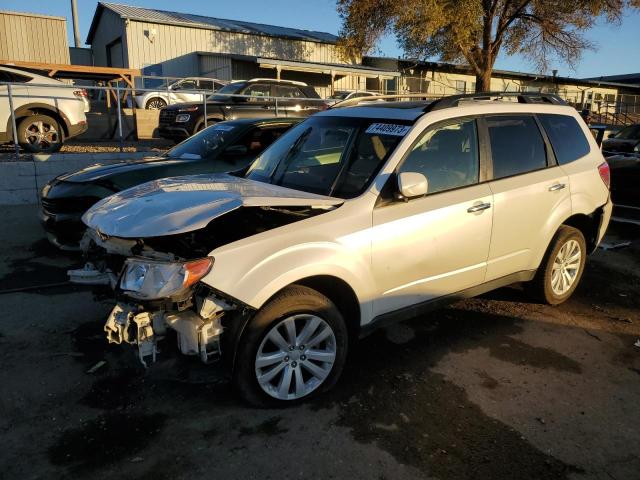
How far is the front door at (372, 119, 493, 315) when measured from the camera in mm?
3445

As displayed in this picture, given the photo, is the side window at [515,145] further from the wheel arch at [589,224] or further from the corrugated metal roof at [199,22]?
the corrugated metal roof at [199,22]

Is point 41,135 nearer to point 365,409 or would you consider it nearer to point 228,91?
point 228,91

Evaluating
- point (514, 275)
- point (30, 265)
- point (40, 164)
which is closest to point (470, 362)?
point (514, 275)

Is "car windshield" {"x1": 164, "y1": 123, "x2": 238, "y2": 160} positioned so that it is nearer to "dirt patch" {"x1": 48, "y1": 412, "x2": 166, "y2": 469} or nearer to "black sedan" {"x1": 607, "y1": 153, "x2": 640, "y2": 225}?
"dirt patch" {"x1": 48, "y1": 412, "x2": 166, "y2": 469}

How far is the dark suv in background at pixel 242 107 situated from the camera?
11805 millimetres

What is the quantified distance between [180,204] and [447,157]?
1.95 m

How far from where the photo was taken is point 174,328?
290 centimetres

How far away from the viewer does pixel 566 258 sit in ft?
15.8

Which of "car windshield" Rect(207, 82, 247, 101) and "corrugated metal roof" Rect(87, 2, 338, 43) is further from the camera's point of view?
"corrugated metal roof" Rect(87, 2, 338, 43)

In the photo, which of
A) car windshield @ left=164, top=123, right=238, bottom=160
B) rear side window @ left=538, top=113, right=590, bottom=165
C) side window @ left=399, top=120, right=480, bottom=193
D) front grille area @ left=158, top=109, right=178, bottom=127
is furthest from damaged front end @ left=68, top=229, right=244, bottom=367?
front grille area @ left=158, top=109, right=178, bottom=127

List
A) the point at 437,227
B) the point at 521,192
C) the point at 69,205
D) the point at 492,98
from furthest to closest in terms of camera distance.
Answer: the point at 69,205, the point at 492,98, the point at 521,192, the point at 437,227

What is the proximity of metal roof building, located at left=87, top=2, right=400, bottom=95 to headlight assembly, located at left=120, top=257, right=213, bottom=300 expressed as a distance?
24527 millimetres

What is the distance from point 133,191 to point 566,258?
12.5 ft

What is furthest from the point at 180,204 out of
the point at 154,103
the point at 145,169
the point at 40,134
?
the point at 154,103
